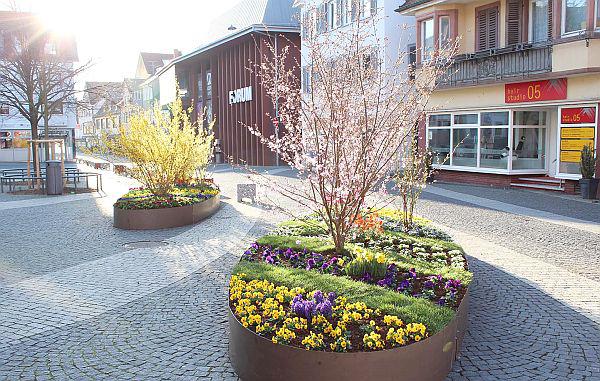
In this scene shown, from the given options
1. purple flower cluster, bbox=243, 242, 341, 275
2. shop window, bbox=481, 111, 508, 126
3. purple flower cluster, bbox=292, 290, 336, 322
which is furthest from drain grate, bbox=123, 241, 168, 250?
shop window, bbox=481, 111, 508, 126

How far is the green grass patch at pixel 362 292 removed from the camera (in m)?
5.30

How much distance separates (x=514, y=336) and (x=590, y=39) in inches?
552

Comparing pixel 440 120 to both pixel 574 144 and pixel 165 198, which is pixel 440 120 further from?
pixel 165 198

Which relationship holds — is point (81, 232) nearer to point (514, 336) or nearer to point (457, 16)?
point (514, 336)

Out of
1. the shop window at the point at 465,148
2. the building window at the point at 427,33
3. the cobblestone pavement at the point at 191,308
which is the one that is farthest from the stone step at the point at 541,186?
the cobblestone pavement at the point at 191,308

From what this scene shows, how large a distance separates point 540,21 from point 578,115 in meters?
4.04

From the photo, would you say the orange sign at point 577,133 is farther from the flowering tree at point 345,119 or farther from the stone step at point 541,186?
the flowering tree at point 345,119

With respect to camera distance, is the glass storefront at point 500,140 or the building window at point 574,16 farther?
the glass storefront at point 500,140

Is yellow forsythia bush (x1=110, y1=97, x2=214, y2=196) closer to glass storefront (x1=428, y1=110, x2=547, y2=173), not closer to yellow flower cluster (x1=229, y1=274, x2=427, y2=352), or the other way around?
yellow flower cluster (x1=229, y1=274, x2=427, y2=352)

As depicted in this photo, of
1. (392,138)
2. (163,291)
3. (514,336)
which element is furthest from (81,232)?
(514,336)

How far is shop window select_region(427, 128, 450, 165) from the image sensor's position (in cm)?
2455

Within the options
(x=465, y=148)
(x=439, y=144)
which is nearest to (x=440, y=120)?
(x=439, y=144)

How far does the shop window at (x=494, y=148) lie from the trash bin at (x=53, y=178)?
48.6 ft

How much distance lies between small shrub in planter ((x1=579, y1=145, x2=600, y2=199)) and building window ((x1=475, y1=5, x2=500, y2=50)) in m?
6.45
